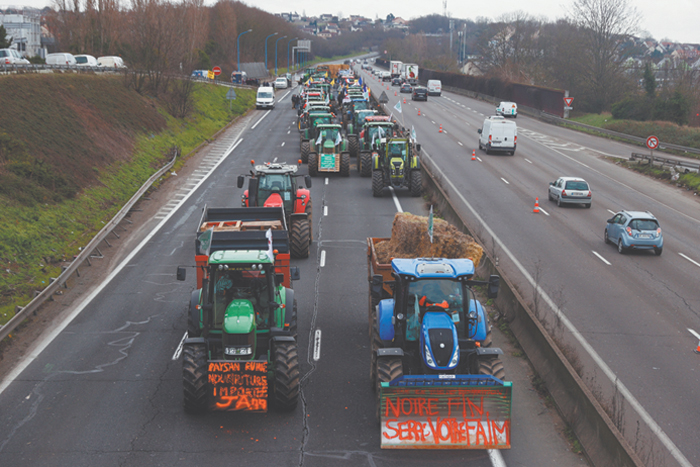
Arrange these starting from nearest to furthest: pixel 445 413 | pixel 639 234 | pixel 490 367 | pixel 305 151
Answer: pixel 445 413 < pixel 490 367 < pixel 639 234 < pixel 305 151

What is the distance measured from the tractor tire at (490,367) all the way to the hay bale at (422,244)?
14.3 ft

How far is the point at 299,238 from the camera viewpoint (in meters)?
21.6

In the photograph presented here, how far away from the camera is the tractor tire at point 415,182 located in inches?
1234

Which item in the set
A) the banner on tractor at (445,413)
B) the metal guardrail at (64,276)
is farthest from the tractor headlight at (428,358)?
Result: the metal guardrail at (64,276)

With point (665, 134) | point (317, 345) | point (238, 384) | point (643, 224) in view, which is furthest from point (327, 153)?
point (665, 134)

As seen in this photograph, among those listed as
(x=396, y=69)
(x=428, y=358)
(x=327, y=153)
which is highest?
(x=396, y=69)

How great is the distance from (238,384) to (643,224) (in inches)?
714

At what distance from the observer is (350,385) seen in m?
13.0

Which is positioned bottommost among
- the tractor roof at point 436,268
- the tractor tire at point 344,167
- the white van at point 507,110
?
the tractor tire at point 344,167

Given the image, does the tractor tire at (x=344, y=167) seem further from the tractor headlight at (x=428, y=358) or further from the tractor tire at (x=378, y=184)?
the tractor headlight at (x=428, y=358)

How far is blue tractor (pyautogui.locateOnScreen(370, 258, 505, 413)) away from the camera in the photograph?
34.8 feet

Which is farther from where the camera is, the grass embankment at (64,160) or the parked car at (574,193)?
the parked car at (574,193)

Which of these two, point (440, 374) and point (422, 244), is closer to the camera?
point (440, 374)

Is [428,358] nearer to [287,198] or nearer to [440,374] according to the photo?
[440,374]
